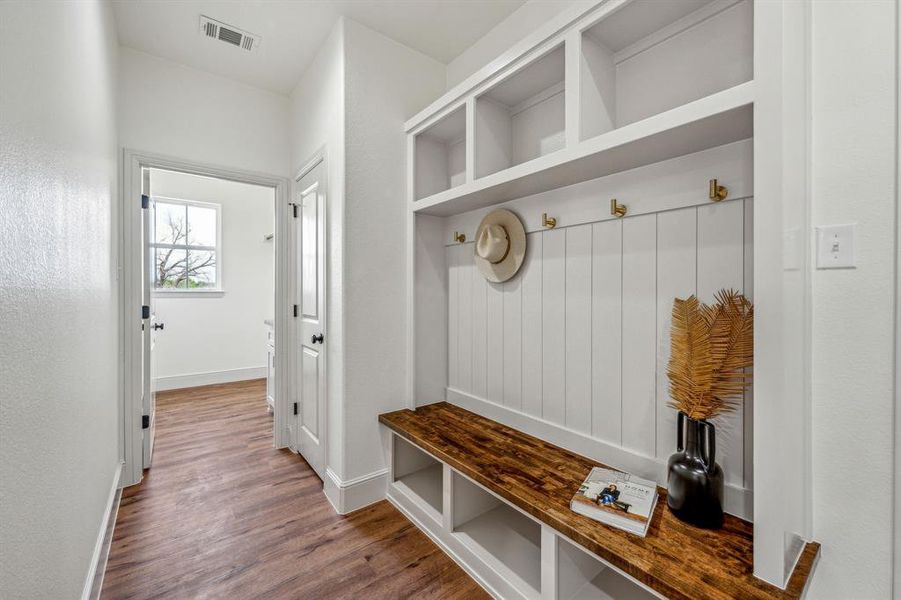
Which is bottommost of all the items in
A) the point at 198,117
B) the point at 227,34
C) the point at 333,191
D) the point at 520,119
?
the point at 333,191

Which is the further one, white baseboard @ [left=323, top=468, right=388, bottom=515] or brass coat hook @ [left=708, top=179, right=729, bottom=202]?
white baseboard @ [left=323, top=468, right=388, bottom=515]

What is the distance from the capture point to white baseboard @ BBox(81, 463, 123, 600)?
1.46 m

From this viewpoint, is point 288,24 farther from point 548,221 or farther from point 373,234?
point 548,221

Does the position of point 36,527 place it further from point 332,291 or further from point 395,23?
point 395,23

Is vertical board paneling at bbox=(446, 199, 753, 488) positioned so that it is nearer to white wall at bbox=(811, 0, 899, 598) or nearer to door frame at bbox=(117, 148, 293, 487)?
white wall at bbox=(811, 0, 899, 598)

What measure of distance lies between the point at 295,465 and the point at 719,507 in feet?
8.29

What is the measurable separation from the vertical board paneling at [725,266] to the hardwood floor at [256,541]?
1.12 metres

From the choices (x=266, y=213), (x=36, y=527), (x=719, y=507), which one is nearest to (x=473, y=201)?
(x=719, y=507)

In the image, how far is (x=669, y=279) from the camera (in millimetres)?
1450

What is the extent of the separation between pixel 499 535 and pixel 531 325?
39.2 inches

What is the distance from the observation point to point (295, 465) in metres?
2.74

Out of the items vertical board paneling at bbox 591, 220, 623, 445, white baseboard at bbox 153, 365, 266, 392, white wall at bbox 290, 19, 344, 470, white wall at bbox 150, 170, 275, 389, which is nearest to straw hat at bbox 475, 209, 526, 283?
vertical board paneling at bbox 591, 220, 623, 445

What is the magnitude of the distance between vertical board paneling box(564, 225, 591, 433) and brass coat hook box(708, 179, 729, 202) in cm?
49

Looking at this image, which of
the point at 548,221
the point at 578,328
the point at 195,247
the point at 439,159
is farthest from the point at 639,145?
the point at 195,247
